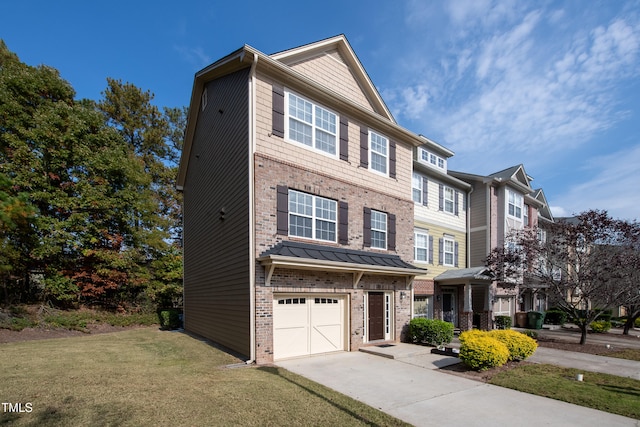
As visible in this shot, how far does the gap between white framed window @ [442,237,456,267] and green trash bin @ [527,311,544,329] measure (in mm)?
6558

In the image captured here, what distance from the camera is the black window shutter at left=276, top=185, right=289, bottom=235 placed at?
10.7 m

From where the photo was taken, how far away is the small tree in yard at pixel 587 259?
14312mm

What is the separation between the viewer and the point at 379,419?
5.76 metres

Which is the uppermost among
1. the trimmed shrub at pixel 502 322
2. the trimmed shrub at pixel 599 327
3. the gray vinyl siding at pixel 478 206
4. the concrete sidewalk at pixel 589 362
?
the gray vinyl siding at pixel 478 206

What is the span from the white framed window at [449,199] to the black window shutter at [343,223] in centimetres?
970

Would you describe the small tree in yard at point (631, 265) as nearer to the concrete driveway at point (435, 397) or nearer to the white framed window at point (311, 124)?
the concrete driveway at point (435, 397)

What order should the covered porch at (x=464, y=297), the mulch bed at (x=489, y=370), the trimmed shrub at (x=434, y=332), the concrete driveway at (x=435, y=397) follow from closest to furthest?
the concrete driveway at (x=435, y=397) < the mulch bed at (x=489, y=370) < the trimmed shrub at (x=434, y=332) < the covered porch at (x=464, y=297)

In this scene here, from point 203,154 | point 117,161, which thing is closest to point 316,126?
point 203,154

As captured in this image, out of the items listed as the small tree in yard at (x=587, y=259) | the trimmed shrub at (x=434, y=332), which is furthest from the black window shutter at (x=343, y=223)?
the small tree in yard at (x=587, y=259)

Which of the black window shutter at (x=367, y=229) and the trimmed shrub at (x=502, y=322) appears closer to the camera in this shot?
the black window shutter at (x=367, y=229)

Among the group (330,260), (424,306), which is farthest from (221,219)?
(424,306)

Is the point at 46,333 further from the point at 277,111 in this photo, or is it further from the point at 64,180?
the point at 277,111

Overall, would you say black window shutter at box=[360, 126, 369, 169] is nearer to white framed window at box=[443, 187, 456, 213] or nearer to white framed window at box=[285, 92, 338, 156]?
white framed window at box=[285, 92, 338, 156]

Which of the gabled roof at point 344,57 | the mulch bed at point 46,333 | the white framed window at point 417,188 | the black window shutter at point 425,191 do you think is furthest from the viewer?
the black window shutter at point 425,191
